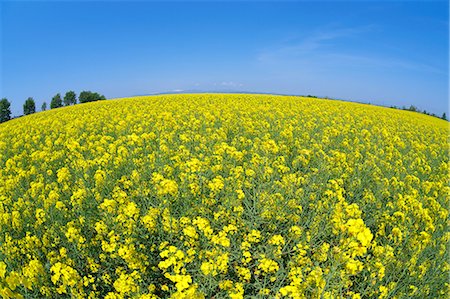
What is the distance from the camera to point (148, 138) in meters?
7.07

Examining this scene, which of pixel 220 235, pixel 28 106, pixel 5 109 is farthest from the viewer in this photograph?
pixel 28 106

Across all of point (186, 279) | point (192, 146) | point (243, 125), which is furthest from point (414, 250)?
point (243, 125)

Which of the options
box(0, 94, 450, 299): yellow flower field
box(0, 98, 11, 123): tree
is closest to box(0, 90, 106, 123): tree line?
box(0, 98, 11, 123): tree

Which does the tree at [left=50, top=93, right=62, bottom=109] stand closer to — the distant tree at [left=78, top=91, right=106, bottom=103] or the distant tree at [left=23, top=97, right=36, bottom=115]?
the distant tree at [left=23, top=97, right=36, bottom=115]

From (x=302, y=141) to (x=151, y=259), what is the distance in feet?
17.6

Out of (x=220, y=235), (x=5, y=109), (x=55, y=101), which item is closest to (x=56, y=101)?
(x=55, y=101)

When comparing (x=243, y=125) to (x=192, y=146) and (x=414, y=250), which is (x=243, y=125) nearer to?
(x=192, y=146)

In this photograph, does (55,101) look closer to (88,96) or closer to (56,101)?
(56,101)

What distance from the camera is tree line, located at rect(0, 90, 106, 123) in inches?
2041

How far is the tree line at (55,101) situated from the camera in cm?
5184

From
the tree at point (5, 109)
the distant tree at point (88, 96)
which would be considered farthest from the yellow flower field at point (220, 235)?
the tree at point (5, 109)

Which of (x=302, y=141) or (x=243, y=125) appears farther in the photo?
(x=243, y=125)

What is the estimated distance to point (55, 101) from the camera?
189 feet

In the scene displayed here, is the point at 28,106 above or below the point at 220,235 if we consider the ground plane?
above
